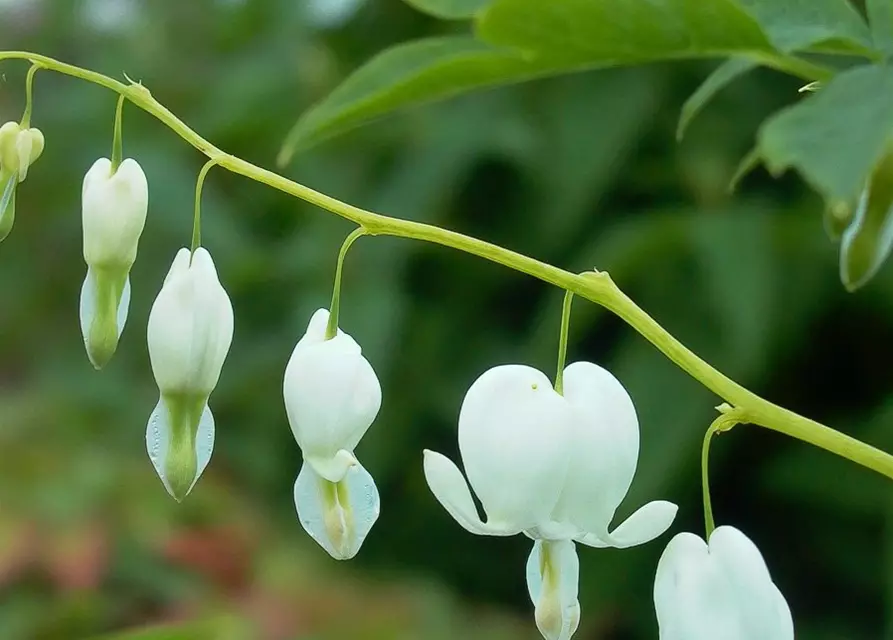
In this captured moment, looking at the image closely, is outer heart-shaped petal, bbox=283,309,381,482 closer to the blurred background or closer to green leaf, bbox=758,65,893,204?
green leaf, bbox=758,65,893,204

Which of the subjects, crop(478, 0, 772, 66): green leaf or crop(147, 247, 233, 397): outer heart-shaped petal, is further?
crop(147, 247, 233, 397): outer heart-shaped petal

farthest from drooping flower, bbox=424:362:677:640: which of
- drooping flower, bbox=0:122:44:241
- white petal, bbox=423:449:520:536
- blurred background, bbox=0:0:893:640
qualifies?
blurred background, bbox=0:0:893:640

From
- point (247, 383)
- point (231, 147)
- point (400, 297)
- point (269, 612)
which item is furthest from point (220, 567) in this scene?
point (231, 147)

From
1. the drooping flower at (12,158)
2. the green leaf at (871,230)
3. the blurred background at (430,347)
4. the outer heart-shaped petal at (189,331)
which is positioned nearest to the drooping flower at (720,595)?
the green leaf at (871,230)

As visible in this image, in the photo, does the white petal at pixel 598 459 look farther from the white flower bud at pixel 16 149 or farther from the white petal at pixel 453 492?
the white flower bud at pixel 16 149

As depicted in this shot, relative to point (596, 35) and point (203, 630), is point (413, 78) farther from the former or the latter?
point (203, 630)

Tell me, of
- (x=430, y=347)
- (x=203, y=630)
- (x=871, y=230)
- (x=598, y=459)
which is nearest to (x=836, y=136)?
(x=871, y=230)
